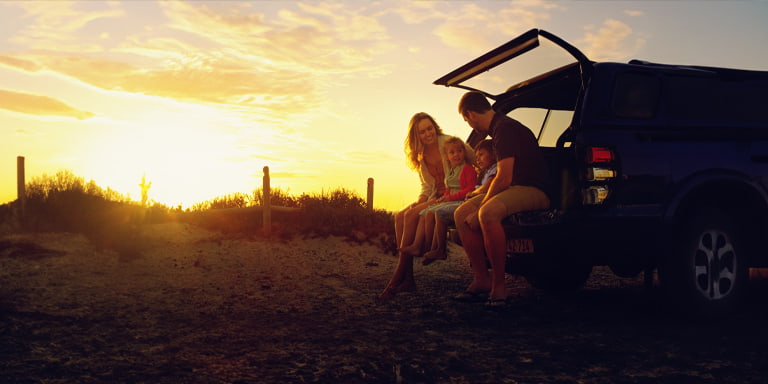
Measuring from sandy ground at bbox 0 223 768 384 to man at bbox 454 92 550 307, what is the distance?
383 millimetres

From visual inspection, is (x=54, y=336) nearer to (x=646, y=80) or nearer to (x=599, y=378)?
(x=599, y=378)

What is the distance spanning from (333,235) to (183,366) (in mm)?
9066

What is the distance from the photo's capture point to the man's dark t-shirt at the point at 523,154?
548 cm

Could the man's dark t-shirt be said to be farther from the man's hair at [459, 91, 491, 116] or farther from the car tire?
the car tire

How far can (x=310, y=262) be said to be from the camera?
438 inches

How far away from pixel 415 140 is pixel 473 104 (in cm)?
99

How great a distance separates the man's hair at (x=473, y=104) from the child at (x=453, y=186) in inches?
16.5

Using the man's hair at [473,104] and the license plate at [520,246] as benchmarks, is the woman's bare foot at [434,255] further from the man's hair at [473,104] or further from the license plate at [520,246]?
the man's hair at [473,104]

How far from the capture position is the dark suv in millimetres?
4961

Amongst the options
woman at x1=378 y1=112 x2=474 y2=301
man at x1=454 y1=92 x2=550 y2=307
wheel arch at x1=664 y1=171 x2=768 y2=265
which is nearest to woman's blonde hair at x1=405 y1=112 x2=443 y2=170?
woman at x1=378 y1=112 x2=474 y2=301

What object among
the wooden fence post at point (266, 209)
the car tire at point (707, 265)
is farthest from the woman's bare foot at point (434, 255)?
the wooden fence post at point (266, 209)

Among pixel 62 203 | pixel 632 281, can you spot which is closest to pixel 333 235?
pixel 62 203

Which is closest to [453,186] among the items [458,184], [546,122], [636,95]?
[458,184]

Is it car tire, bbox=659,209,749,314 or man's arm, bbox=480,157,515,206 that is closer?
car tire, bbox=659,209,749,314
